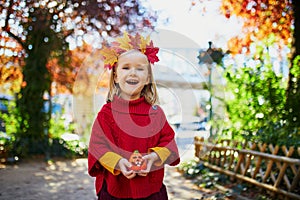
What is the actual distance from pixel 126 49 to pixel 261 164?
11.7ft

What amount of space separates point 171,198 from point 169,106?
2540 mm

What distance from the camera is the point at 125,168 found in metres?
1.71

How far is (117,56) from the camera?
1.89 meters

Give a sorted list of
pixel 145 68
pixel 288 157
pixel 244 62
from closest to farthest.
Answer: pixel 145 68, pixel 288 157, pixel 244 62

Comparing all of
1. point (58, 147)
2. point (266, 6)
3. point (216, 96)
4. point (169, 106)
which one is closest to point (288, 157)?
point (216, 96)

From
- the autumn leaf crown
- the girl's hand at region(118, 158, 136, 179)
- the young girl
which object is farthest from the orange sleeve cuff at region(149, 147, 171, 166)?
the autumn leaf crown

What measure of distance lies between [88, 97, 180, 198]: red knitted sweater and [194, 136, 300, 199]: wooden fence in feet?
8.59

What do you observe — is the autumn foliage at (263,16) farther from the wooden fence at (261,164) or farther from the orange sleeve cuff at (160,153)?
the orange sleeve cuff at (160,153)

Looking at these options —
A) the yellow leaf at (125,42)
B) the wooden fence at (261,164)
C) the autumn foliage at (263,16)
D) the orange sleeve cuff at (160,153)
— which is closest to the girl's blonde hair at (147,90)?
the yellow leaf at (125,42)

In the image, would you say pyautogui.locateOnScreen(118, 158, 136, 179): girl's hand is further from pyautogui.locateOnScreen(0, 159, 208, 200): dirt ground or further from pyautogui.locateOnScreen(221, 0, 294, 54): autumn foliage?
pyautogui.locateOnScreen(221, 0, 294, 54): autumn foliage

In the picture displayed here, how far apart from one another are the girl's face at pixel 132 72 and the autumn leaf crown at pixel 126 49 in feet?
0.10

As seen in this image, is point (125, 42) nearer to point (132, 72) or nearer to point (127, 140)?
point (132, 72)

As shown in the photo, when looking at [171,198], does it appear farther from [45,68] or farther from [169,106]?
[45,68]

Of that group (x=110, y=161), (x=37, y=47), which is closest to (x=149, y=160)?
(x=110, y=161)
